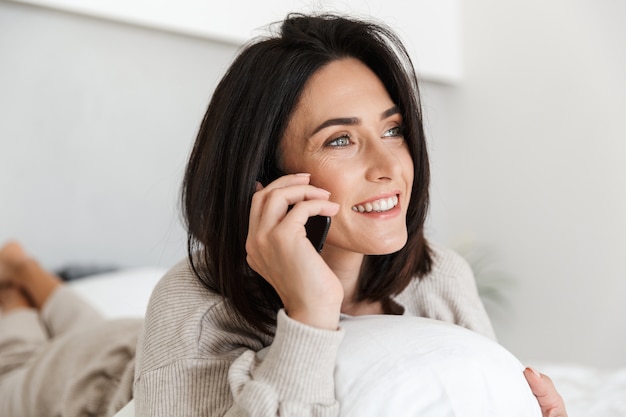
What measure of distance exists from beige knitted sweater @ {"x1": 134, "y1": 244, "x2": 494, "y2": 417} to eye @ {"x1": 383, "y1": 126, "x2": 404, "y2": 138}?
1.20ft

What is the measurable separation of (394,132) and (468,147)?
2.40 meters

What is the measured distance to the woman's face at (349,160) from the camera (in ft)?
4.02

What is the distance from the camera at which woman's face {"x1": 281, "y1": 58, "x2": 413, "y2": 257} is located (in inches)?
48.3

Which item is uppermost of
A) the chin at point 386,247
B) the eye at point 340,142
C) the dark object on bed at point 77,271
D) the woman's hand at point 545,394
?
the eye at point 340,142

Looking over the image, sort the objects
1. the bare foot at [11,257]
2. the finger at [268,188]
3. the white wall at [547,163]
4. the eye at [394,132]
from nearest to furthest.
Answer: the finger at [268,188], the eye at [394,132], the bare foot at [11,257], the white wall at [547,163]

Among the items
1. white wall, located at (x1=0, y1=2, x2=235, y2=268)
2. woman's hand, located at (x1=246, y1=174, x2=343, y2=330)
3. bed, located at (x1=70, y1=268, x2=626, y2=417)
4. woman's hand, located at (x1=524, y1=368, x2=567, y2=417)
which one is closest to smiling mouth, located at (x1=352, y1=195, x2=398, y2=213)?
woman's hand, located at (x1=246, y1=174, x2=343, y2=330)

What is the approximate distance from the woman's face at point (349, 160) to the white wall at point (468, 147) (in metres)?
1.06

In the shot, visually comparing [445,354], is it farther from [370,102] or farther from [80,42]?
[80,42]

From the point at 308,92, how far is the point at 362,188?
0.20 metres

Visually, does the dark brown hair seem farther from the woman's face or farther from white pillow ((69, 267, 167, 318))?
white pillow ((69, 267, 167, 318))

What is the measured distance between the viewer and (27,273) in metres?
2.34

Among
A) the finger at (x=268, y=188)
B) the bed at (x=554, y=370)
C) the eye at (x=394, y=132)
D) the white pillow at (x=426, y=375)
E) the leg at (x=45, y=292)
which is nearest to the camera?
the white pillow at (x=426, y=375)

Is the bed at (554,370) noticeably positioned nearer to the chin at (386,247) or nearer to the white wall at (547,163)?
the chin at (386,247)

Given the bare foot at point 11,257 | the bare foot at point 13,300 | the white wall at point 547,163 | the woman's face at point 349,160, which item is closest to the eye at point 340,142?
the woman's face at point 349,160
